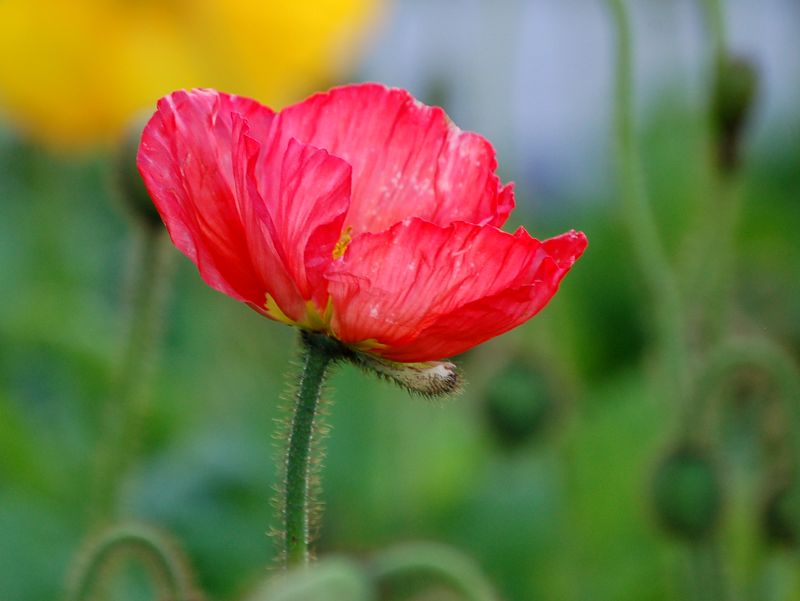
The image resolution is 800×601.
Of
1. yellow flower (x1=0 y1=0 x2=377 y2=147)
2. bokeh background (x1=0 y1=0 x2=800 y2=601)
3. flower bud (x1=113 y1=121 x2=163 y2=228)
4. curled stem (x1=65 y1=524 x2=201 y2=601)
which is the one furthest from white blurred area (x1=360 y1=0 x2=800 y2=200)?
curled stem (x1=65 y1=524 x2=201 y2=601)

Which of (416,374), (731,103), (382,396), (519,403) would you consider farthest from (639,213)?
(382,396)

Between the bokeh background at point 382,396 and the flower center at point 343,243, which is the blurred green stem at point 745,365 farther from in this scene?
the flower center at point 343,243

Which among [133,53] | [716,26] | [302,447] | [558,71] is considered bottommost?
[302,447]

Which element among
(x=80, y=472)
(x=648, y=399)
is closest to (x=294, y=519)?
(x=80, y=472)

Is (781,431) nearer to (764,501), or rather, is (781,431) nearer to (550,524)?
(764,501)

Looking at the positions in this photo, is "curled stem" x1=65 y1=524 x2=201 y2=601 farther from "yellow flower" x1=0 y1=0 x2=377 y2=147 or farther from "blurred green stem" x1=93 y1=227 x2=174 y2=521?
"yellow flower" x1=0 y1=0 x2=377 y2=147

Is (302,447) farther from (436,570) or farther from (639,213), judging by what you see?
→ (639,213)
